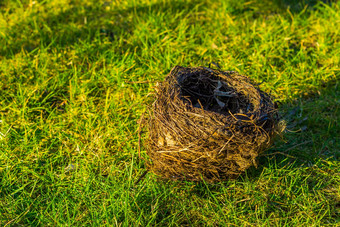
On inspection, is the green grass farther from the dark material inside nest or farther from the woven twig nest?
the dark material inside nest

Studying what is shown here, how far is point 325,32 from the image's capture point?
14.6ft

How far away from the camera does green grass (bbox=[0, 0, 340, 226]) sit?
2.69 metres

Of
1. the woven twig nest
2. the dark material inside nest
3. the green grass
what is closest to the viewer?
the woven twig nest

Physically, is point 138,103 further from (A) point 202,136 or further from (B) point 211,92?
(A) point 202,136

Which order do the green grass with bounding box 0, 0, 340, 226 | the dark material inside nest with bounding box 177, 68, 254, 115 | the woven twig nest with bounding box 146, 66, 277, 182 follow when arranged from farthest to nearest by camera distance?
the dark material inside nest with bounding box 177, 68, 254, 115
the green grass with bounding box 0, 0, 340, 226
the woven twig nest with bounding box 146, 66, 277, 182

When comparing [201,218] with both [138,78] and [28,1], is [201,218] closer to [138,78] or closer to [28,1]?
[138,78]

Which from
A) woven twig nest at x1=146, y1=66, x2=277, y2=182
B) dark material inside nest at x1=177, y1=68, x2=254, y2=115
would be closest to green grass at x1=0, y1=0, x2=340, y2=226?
woven twig nest at x1=146, y1=66, x2=277, y2=182

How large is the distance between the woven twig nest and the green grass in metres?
0.24

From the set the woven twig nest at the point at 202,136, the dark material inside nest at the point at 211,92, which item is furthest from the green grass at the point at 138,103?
the dark material inside nest at the point at 211,92

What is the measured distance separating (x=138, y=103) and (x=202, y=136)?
779 mm

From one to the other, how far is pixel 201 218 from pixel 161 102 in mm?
946

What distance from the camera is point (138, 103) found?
3.02 meters

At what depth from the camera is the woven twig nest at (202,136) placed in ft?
8.17

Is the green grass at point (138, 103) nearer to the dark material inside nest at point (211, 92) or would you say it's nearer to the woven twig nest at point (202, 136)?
the woven twig nest at point (202, 136)
